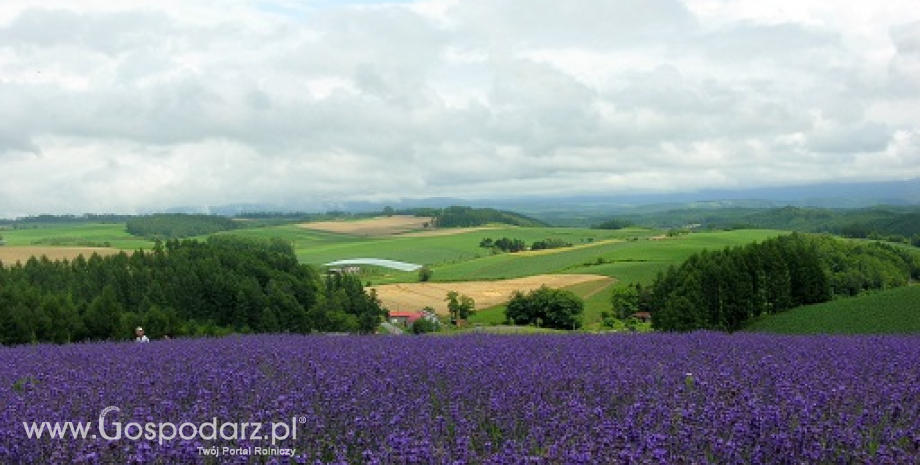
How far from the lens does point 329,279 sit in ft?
176

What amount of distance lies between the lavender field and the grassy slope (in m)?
19.2

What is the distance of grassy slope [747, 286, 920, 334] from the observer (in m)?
26.6

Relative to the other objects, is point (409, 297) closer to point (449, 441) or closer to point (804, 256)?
point (804, 256)

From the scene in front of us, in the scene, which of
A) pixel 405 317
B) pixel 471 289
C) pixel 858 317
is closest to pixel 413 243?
pixel 471 289

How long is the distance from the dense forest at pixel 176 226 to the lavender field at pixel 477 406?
453ft

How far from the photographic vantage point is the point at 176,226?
162 metres

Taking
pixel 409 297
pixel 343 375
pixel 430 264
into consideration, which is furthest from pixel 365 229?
pixel 343 375

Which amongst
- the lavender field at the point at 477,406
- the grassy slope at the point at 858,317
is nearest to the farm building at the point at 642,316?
the grassy slope at the point at 858,317

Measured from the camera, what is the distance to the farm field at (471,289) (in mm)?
62750

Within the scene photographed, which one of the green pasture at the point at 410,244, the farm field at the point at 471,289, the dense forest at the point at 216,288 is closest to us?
the dense forest at the point at 216,288

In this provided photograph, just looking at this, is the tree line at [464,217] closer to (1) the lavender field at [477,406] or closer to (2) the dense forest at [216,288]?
(2) the dense forest at [216,288]

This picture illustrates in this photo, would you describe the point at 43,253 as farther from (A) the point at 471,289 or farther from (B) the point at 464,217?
(B) the point at 464,217

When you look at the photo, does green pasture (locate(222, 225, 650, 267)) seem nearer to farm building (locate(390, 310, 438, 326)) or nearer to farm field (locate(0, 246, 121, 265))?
farm field (locate(0, 246, 121, 265))

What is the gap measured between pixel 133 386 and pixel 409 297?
60.1m
